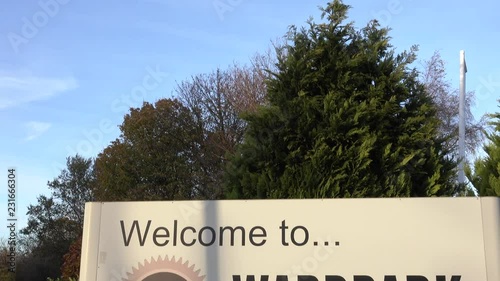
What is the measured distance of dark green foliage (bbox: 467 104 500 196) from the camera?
6.27 metres

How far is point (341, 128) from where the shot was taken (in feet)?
17.9

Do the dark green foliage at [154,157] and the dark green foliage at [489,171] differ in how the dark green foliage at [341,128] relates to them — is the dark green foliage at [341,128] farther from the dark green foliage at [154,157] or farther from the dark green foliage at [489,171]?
the dark green foliage at [154,157]

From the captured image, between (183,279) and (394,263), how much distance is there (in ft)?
5.44

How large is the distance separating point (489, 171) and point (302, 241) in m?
3.74

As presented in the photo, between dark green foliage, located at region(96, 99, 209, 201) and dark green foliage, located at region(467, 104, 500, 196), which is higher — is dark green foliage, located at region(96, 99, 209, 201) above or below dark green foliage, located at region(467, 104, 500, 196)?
above

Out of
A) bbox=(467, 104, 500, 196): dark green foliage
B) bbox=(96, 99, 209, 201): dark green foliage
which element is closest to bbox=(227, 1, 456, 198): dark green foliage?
bbox=(467, 104, 500, 196): dark green foliage

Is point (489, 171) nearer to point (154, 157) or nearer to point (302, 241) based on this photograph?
point (302, 241)

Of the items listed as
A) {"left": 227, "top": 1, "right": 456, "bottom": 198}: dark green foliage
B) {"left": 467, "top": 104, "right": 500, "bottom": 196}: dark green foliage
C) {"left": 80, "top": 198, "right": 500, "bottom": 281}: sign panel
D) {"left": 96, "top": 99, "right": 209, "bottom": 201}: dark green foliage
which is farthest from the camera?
{"left": 96, "top": 99, "right": 209, "bottom": 201}: dark green foliage


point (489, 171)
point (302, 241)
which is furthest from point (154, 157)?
point (302, 241)

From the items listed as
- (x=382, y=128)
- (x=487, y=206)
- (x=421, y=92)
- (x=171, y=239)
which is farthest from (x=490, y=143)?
(x=171, y=239)

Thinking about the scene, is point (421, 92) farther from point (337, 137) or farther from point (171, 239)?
point (171, 239)

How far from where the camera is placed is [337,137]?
543 cm

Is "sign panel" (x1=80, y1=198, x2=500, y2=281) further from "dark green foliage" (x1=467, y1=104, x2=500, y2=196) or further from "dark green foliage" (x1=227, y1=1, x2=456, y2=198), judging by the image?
"dark green foliage" (x1=467, y1=104, x2=500, y2=196)

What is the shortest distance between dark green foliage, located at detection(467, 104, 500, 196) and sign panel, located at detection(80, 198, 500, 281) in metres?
Answer: 2.55
